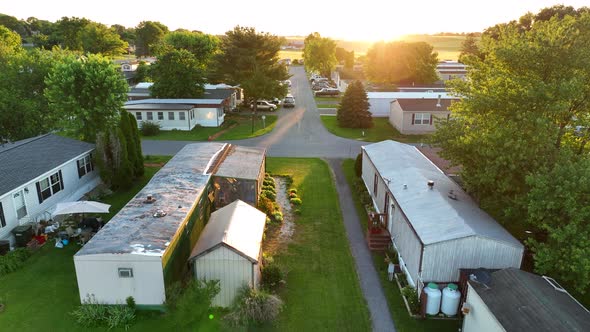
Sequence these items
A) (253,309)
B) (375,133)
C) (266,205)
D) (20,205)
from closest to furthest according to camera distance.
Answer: (253,309) < (20,205) < (266,205) < (375,133)

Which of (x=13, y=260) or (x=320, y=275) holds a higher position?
(x=13, y=260)

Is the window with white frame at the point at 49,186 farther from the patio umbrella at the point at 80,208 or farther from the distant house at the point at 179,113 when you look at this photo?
the distant house at the point at 179,113

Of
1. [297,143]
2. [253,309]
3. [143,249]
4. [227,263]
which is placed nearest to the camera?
[253,309]

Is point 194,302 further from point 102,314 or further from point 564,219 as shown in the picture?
point 564,219

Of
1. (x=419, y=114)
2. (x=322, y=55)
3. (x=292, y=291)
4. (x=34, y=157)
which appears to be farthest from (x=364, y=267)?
(x=322, y=55)

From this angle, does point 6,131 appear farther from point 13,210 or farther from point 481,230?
point 481,230

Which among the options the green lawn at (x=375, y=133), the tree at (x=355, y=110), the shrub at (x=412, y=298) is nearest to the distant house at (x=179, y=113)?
the green lawn at (x=375, y=133)

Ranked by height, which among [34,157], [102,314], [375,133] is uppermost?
[34,157]
